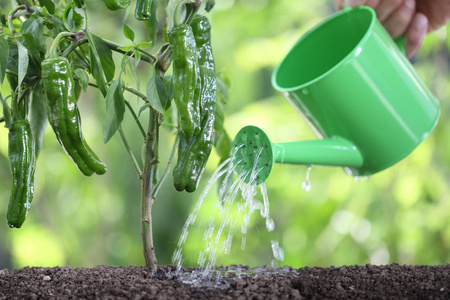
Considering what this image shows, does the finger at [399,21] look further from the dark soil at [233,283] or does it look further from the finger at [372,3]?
the dark soil at [233,283]

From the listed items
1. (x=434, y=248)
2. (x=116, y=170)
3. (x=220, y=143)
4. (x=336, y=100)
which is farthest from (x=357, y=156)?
(x=116, y=170)

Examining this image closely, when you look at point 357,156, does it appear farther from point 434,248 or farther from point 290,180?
point 434,248

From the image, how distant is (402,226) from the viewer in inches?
91.3

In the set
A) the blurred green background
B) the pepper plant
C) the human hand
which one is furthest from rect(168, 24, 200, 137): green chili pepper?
the blurred green background

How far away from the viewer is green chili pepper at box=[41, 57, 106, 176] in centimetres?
70

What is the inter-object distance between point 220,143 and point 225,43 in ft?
7.28

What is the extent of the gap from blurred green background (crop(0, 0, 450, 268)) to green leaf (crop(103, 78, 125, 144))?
141 centimetres

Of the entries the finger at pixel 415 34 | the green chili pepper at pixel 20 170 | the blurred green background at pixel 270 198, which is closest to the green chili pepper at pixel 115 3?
the green chili pepper at pixel 20 170

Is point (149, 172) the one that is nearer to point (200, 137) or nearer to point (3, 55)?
point (200, 137)

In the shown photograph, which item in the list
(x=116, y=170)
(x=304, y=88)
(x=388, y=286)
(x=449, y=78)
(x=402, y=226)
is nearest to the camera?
(x=388, y=286)

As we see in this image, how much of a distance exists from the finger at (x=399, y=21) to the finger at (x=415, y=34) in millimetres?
19

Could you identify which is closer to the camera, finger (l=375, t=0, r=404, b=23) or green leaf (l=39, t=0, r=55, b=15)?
green leaf (l=39, t=0, r=55, b=15)

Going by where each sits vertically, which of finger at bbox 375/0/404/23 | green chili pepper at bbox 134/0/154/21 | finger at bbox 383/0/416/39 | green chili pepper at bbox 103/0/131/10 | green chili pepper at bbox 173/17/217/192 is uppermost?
green chili pepper at bbox 103/0/131/10

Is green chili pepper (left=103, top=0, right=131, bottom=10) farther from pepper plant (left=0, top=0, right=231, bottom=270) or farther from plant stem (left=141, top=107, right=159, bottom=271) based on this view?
plant stem (left=141, top=107, right=159, bottom=271)
